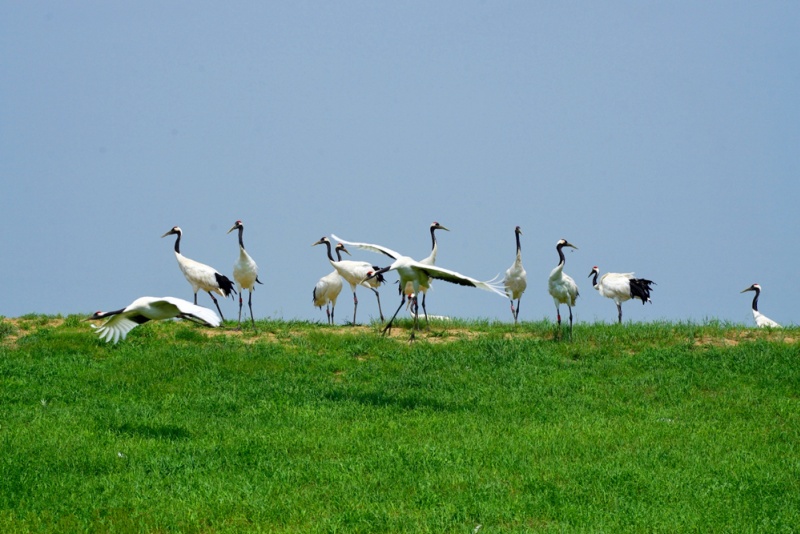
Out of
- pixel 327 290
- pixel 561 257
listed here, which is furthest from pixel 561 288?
pixel 327 290

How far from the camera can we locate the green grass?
8.60m

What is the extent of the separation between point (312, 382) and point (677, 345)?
21.6 feet

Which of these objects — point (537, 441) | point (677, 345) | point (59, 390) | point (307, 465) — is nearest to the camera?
point (307, 465)

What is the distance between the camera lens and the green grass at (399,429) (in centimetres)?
860

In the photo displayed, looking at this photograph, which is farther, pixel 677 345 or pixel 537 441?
pixel 677 345

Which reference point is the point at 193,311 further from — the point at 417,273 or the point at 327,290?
Result: the point at 327,290

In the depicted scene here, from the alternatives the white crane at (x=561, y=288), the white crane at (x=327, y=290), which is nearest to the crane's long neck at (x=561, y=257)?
the white crane at (x=561, y=288)

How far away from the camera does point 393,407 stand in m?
12.9

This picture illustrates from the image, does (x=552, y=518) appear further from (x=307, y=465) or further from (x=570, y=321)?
(x=570, y=321)

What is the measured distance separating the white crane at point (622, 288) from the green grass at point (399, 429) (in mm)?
3905

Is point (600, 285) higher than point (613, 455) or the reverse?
higher

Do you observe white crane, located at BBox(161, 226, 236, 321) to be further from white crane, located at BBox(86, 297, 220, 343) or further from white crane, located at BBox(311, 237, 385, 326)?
white crane, located at BBox(86, 297, 220, 343)

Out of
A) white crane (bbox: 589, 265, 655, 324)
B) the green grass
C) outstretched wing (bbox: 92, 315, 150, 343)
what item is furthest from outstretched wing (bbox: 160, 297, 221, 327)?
white crane (bbox: 589, 265, 655, 324)

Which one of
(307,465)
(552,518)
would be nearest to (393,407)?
(307,465)
